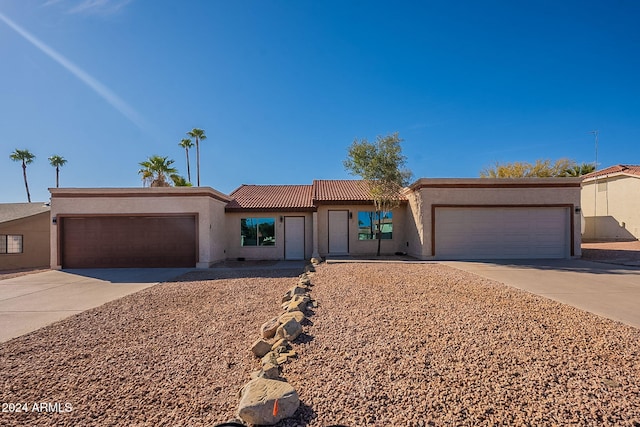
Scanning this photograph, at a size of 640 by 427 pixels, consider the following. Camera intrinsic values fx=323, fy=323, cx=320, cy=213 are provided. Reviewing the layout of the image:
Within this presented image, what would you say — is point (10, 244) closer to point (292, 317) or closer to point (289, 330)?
point (292, 317)

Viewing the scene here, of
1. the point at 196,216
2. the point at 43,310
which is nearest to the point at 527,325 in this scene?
the point at 43,310

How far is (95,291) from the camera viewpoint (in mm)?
9430

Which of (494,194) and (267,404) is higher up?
(494,194)

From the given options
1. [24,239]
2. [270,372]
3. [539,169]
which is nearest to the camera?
[270,372]

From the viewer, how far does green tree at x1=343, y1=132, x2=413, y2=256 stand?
625 inches

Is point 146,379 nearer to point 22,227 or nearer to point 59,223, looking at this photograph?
point 59,223

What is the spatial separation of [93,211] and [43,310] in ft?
28.7

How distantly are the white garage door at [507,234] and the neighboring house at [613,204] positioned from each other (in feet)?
36.4

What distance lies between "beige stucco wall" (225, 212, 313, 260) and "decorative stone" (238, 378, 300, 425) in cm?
1431

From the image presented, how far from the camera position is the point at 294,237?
1744 cm

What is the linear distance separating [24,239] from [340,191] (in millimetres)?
19950

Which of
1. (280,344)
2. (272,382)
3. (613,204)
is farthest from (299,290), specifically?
(613,204)

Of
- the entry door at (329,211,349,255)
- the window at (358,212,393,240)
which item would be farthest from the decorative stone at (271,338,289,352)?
the window at (358,212,393,240)

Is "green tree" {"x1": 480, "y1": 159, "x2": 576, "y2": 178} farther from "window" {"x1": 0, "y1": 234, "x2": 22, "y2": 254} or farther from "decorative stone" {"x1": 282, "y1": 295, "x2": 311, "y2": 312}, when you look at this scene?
"window" {"x1": 0, "y1": 234, "x2": 22, "y2": 254}
